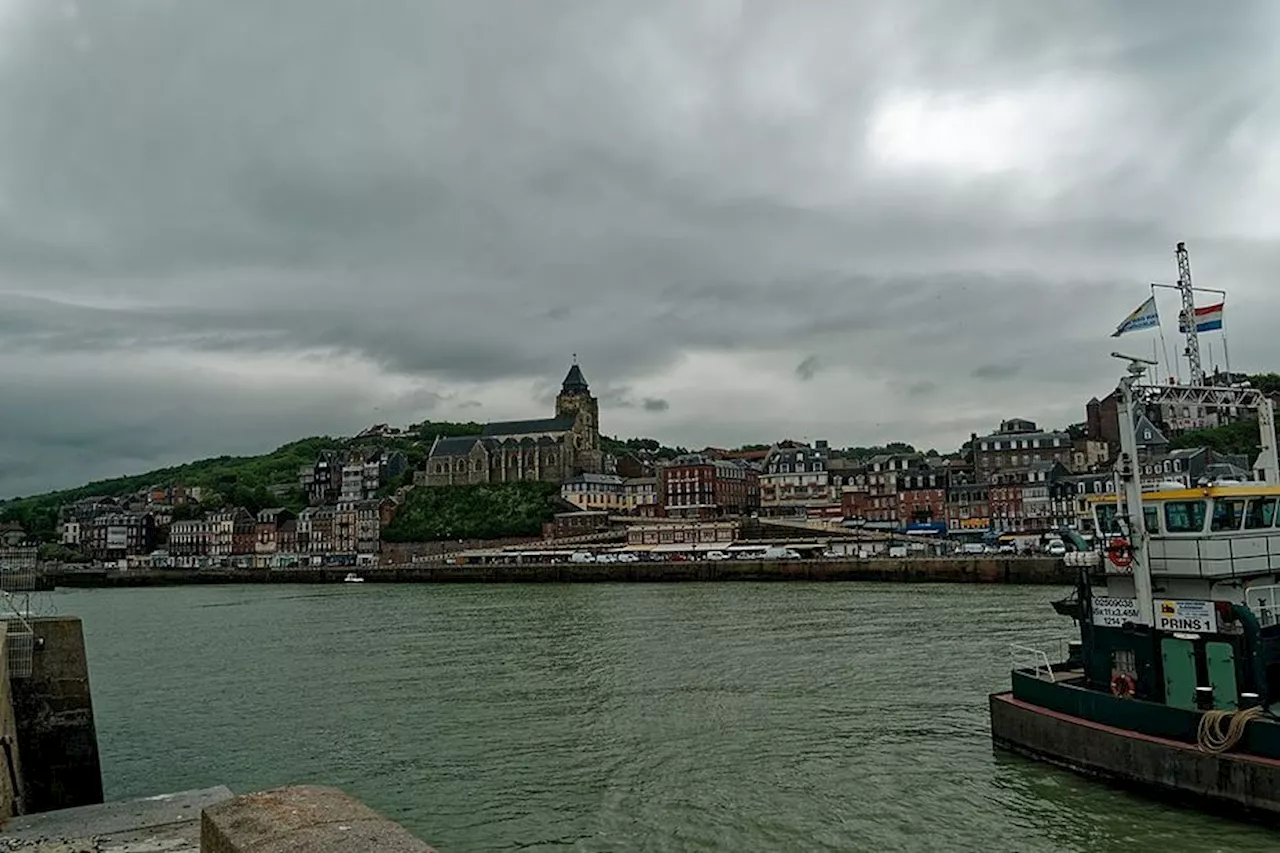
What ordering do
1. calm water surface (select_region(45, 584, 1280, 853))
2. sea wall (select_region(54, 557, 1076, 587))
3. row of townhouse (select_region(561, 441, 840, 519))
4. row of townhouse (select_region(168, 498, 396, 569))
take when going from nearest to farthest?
calm water surface (select_region(45, 584, 1280, 853))
sea wall (select_region(54, 557, 1076, 587))
row of townhouse (select_region(561, 441, 840, 519))
row of townhouse (select_region(168, 498, 396, 569))

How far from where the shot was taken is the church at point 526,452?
155000mm

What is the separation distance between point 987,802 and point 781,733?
6215 mm

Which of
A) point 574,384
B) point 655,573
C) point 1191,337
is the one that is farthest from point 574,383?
point 1191,337

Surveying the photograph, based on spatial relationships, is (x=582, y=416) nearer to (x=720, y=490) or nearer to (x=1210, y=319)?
(x=720, y=490)

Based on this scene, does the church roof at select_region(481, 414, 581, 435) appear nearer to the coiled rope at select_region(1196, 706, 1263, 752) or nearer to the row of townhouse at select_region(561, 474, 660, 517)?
the row of townhouse at select_region(561, 474, 660, 517)

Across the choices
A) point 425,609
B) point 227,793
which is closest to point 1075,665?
point 227,793

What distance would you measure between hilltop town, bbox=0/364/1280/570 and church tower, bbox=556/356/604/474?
339 millimetres

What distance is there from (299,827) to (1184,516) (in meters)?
16.6

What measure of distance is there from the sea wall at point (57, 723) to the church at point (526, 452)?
132075 millimetres

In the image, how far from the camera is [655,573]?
9456cm

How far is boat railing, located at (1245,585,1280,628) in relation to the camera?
17.2 m

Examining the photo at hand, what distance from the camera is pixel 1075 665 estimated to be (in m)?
20.5

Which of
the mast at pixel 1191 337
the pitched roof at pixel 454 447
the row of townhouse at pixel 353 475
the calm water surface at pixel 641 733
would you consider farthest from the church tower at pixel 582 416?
the mast at pixel 1191 337

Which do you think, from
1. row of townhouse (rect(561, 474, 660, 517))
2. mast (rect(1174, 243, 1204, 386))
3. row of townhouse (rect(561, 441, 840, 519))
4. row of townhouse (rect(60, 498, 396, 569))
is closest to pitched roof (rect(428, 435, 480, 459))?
row of townhouse (rect(60, 498, 396, 569))
